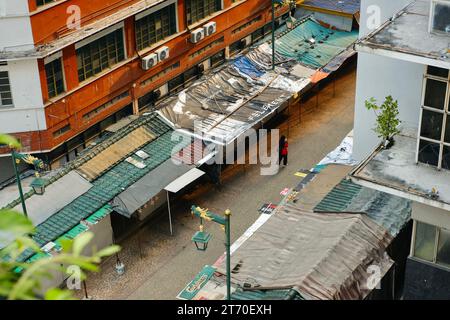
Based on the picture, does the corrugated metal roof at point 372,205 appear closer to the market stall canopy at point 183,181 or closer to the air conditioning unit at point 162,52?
the market stall canopy at point 183,181

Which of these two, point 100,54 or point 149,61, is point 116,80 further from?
point 149,61

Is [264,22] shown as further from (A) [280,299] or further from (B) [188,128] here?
(A) [280,299]

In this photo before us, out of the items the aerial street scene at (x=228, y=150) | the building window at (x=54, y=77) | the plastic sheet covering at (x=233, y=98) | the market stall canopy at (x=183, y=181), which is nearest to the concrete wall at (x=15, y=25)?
the aerial street scene at (x=228, y=150)

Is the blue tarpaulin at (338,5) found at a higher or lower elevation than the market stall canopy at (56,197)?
higher

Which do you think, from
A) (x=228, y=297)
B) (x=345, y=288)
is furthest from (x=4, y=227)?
(x=345, y=288)

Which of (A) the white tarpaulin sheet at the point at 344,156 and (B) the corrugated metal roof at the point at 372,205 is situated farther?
(A) the white tarpaulin sheet at the point at 344,156

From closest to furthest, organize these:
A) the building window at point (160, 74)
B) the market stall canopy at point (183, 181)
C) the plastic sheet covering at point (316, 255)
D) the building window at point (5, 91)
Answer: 1. the plastic sheet covering at point (316, 255)
2. the building window at point (5, 91)
3. the market stall canopy at point (183, 181)
4. the building window at point (160, 74)

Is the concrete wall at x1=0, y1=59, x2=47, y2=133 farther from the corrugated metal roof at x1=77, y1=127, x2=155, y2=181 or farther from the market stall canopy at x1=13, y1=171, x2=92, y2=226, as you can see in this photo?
the market stall canopy at x1=13, y1=171, x2=92, y2=226
